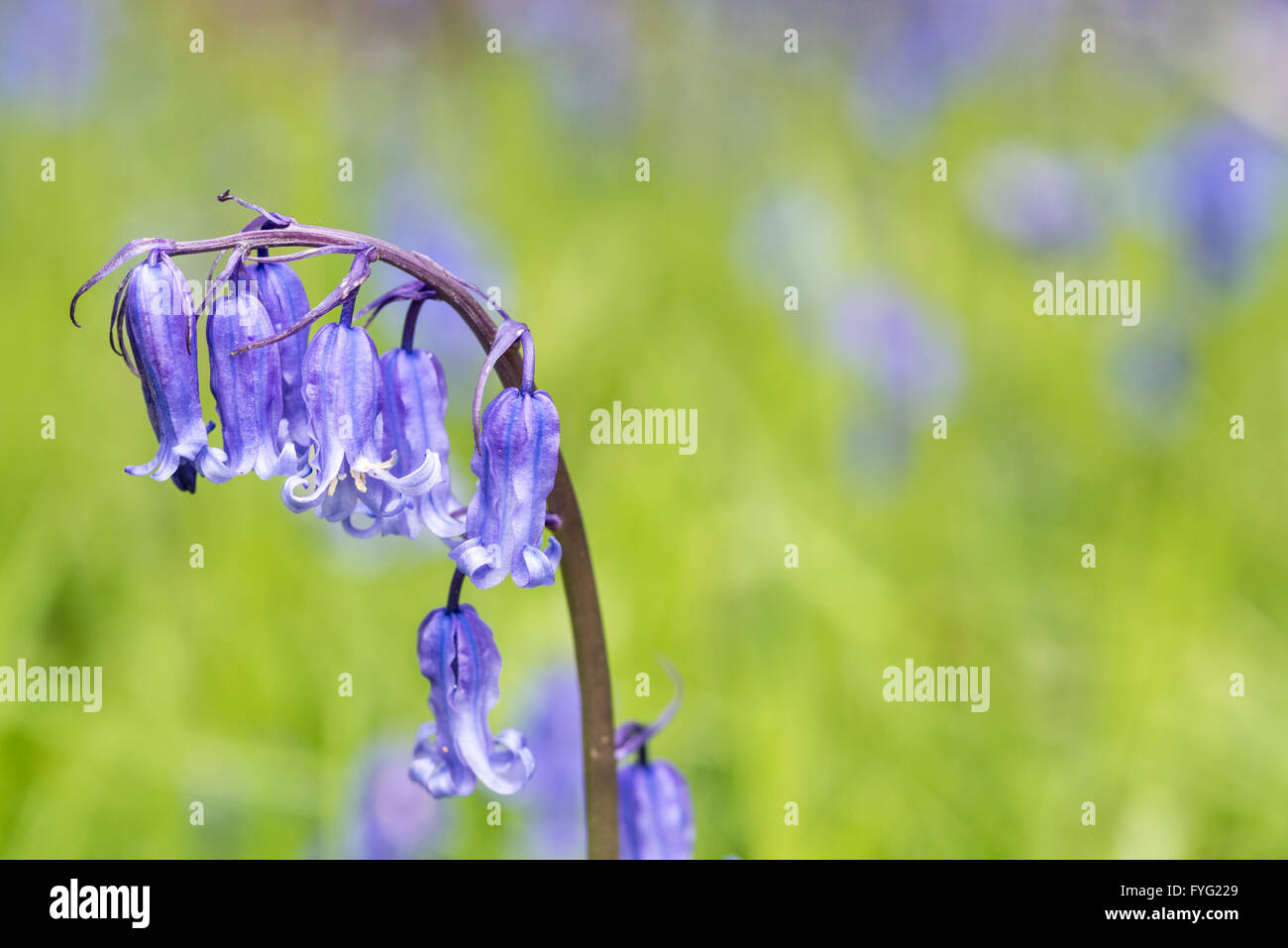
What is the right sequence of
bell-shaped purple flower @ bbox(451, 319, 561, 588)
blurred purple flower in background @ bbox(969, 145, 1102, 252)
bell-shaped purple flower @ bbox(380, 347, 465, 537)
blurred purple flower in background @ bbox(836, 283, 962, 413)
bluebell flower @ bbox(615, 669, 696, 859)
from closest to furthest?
bell-shaped purple flower @ bbox(451, 319, 561, 588) < bell-shaped purple flower @ bbox(380, 347, 465, 537) < bluebell flower @ bbox(615, 669, 696, 859) < blurred purple flower in background @ bbox(836, 283, 962, 413) < blurred purple flower in background @ bbox(969, 145, 1102, 252)

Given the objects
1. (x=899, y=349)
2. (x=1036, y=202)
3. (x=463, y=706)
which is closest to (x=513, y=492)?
(x=463, y=706)

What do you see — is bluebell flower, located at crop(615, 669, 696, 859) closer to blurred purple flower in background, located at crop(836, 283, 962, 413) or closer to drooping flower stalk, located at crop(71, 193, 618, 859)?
drooping flower stalk, located at crop(71, 193, 618, 859)

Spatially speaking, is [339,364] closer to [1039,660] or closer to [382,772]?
[382,772]

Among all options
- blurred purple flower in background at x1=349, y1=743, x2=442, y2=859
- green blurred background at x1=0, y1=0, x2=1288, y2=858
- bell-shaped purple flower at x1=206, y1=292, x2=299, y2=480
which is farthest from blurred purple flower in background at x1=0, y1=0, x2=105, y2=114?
bell-shaped purple flower at x1=206, y1=292, x2=299, y2=480

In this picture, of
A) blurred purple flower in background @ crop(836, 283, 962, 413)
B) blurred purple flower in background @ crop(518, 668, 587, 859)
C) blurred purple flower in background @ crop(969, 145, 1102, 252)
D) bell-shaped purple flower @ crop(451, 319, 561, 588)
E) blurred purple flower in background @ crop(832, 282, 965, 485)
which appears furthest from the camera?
blurred purple flower in background @ crop(969, 145, 1102, 252)

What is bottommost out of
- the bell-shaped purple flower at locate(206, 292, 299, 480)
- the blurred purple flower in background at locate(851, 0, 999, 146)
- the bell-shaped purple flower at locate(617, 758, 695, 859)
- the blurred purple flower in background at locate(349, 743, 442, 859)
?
the blurred purple flower in background at locate(349, 743, 442, 859)

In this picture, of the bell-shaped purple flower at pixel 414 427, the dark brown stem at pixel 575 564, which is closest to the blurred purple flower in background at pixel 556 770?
the dark brown stem at pixel 575 564

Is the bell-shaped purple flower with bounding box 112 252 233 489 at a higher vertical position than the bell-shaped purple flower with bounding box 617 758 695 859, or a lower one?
higher
